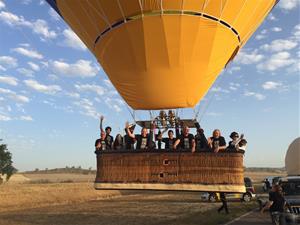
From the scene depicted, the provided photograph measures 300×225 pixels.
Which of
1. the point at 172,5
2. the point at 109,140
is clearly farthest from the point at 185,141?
Result: the point at 172,5

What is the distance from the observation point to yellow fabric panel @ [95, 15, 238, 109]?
11.3m

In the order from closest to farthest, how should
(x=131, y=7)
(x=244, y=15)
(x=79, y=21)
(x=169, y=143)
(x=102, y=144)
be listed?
(x=169, y=143) < (x=102, y=144) < (x=131, y=7) < (x=244, y=15) < (x=79, y=21)

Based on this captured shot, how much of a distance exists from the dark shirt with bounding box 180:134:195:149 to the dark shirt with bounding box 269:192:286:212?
9.28ft

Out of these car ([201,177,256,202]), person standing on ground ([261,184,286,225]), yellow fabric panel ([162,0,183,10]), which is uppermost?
yellow fabric panel ([162,0,183,10])

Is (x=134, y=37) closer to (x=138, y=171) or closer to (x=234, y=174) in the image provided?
(x=138, y=171)

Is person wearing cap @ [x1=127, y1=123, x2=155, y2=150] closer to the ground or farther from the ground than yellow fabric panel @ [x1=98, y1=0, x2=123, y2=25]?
closer to the ground

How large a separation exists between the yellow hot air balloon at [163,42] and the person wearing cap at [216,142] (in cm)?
216

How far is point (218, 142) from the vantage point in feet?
32.7

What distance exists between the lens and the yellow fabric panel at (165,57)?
445 inches

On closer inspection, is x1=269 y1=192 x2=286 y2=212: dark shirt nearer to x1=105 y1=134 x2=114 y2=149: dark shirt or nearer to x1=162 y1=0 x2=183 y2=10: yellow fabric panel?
x1=105 y1=134 x2=114 y2=149: dark shirt

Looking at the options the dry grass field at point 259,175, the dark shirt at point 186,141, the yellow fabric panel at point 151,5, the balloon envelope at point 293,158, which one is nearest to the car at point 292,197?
the dark shirt at point 186,141

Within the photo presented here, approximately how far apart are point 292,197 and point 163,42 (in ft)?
22.4

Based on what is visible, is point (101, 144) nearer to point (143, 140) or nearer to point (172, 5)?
point (143, 140)

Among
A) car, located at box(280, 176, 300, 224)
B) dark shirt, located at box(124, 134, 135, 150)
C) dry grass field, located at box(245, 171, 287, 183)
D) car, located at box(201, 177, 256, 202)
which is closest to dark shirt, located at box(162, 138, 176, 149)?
dark shirt, located at box(124, 134, 135, 150)
